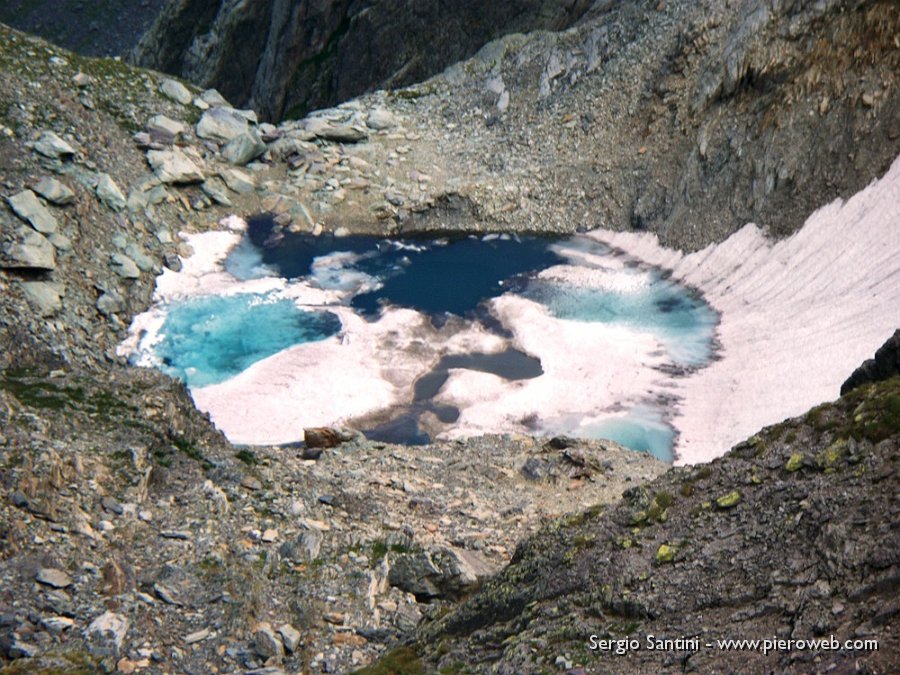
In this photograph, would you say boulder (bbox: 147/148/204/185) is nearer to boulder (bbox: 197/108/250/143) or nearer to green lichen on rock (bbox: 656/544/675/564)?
boulder (bbox: 197/108/250/143)

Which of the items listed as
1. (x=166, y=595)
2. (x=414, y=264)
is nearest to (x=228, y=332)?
(x=414, y=264)

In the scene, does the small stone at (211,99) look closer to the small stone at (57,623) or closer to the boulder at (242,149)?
the boulder at (242,149)

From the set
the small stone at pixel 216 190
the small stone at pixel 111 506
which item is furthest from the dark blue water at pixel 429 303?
the small stone at pixel 111 506

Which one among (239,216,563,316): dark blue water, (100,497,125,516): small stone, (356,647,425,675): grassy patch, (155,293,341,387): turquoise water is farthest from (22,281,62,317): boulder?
(356,647,425,675): grassy patch

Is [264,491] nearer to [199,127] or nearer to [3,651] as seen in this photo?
[3,651]

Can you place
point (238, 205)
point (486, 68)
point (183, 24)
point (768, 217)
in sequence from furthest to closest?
1. point (183, 24)
2. point (486, 68)
3. point (238, 205)
4. point (768, 217)

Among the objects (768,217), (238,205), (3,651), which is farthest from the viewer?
(238,205)

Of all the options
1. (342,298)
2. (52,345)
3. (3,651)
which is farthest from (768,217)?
(3,651)
